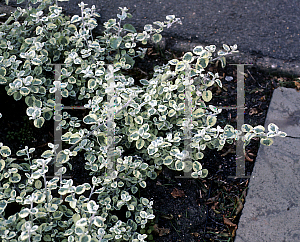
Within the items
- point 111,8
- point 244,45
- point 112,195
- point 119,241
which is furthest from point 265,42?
point 119,241

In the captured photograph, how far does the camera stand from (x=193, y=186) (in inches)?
87.0

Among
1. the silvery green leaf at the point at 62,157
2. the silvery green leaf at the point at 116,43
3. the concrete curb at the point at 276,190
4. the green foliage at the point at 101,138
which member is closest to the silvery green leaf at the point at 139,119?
the green foliage at the point at 101,138

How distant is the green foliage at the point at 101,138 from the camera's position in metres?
1.72

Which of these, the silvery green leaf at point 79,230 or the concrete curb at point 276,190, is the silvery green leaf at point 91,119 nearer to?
the silvery green leaf at point 79,230

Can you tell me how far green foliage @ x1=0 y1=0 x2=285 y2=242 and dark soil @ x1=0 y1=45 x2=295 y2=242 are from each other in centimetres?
17

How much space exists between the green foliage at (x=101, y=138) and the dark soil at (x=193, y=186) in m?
0.17

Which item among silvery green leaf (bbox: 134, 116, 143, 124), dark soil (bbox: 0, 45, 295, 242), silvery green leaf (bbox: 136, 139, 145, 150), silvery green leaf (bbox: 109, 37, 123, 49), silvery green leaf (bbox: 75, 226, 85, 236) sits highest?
silvery green leaf (bbox: 109, 37, 123, 49)

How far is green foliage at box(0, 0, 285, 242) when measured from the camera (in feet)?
5.63

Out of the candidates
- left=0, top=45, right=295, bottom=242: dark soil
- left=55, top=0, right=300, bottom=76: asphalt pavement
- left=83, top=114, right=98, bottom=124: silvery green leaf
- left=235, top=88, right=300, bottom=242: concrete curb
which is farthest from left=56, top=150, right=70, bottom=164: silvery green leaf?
left=55, top=0, right=300, bottom=76: asphalt pavement

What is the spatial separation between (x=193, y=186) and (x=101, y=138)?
79cm

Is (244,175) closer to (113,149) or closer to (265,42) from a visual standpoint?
(113,149)

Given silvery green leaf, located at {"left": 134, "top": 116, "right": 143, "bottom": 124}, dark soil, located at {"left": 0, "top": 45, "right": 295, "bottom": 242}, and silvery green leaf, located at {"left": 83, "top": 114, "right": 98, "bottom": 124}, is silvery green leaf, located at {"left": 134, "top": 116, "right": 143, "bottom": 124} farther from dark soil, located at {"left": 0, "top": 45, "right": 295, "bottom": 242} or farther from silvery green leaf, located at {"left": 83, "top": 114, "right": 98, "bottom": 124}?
dark soil, located at {"left": 0, "top": 45, "right": 295, "bottom": 242}

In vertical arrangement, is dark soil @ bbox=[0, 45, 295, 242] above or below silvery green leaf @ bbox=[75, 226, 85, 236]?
below

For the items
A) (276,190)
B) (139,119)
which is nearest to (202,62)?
(139,119)
